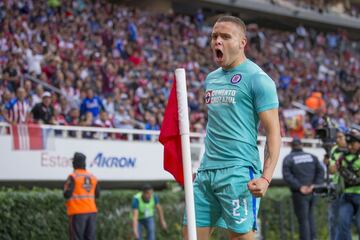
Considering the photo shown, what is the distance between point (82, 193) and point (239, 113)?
7.46 metres

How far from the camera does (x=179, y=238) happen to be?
56.1ft

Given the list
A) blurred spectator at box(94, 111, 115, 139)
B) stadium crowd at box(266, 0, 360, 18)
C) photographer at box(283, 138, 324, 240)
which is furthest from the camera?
stadium crowd at box(266, 0, 360, 18)

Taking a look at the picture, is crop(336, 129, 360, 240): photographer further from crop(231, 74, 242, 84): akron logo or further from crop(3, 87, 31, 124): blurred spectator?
crop(3, 87, 31, 124): blurred spectator

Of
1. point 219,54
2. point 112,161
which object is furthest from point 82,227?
point 219,54

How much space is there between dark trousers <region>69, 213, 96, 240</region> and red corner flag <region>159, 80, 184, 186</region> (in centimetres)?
746

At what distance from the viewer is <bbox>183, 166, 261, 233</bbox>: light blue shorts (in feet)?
19.0

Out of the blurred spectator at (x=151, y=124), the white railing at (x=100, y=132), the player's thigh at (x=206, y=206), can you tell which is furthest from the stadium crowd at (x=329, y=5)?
the player's thigh at (x=206, y=206)

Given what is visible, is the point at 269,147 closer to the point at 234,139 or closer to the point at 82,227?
the point at 234,139

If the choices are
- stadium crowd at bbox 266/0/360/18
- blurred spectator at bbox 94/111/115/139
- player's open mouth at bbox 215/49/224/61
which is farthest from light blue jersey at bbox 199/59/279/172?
stadium crowd at bbox 266/0/360/18

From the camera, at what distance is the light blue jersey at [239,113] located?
5836mm

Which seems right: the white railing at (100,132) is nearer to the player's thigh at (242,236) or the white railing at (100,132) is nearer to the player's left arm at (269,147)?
the player's thigh at (242,236)

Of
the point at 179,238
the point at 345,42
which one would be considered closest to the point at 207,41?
the point at 345,42

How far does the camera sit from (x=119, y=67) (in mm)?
21859

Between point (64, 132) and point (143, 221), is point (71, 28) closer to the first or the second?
point (64, 132)
